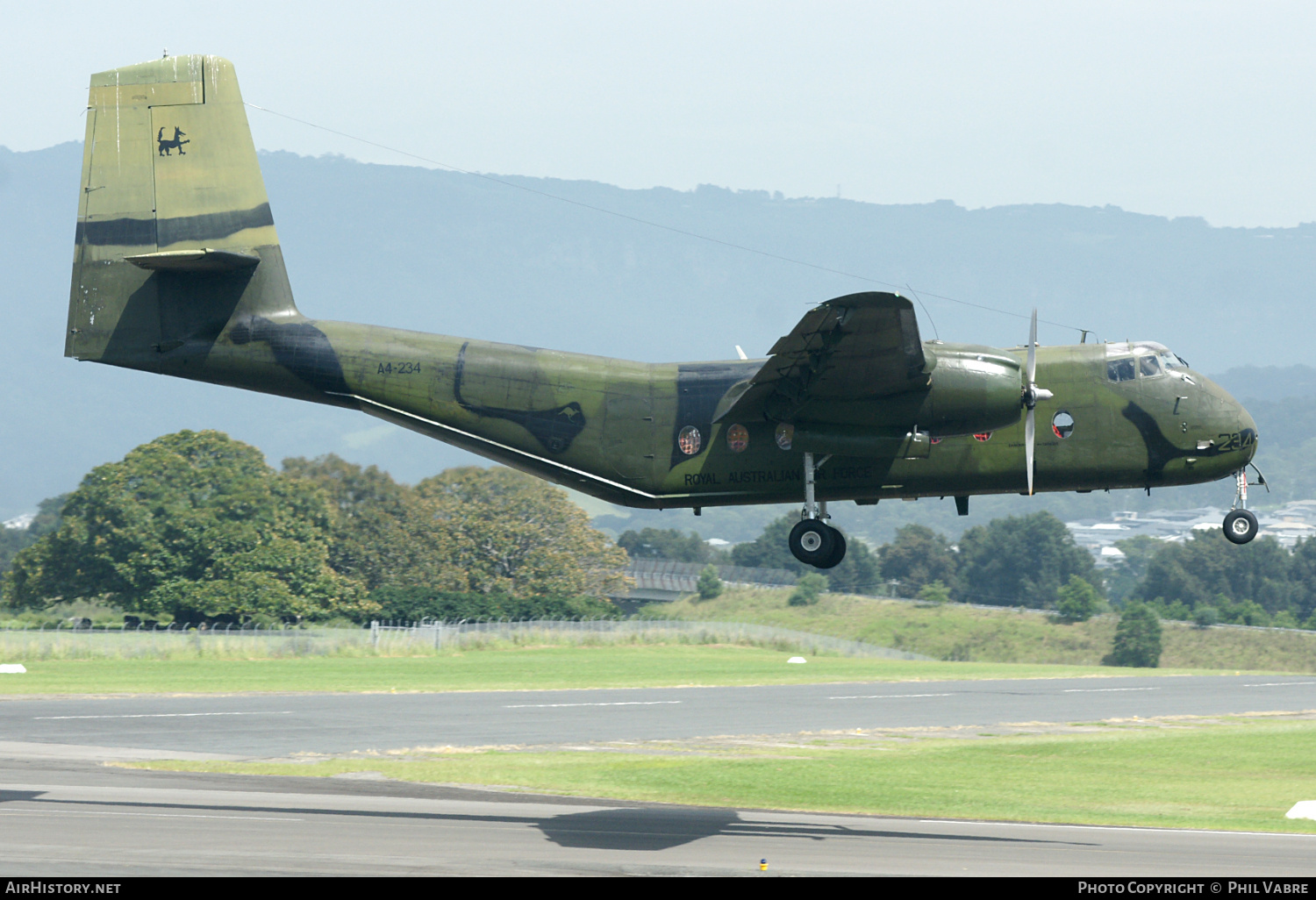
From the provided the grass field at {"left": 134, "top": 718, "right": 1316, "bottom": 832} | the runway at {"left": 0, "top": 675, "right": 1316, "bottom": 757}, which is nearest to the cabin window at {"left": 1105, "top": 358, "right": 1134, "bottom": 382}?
the grass field at {"left": 134, "top": 718, "right": 1316, "bottom": 832}

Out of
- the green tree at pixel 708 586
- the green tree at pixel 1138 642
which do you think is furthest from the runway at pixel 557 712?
the green tree at pixel 708 586

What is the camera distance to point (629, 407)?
84.5ft

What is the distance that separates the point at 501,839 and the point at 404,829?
2699 mm

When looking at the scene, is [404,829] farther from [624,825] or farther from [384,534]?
[384,534]

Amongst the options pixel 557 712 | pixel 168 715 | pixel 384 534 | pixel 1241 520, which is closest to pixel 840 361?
pixel 1241 520

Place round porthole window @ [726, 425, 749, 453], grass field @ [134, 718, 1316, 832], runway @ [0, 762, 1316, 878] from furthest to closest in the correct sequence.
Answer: grass field @ [134, 718, 1316, 832] → runway @ [0, 762, 1316, 878] → round porthole window @ [726, 425, 749, 453]

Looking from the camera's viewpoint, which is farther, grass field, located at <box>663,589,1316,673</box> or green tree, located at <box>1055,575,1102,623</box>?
green tree, located at <box>1055,575,1102,623</box>

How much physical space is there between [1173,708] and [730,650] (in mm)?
52414

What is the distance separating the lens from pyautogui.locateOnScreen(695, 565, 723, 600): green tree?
173 metres

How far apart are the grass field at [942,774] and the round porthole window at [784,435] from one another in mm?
18669

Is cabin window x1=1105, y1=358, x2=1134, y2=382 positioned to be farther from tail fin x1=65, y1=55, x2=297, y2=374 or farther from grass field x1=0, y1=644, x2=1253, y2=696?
grass field x1=0, y1=644, x2=1253, y2=696

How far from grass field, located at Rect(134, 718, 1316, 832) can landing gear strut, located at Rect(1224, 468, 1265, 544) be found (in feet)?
50.5
